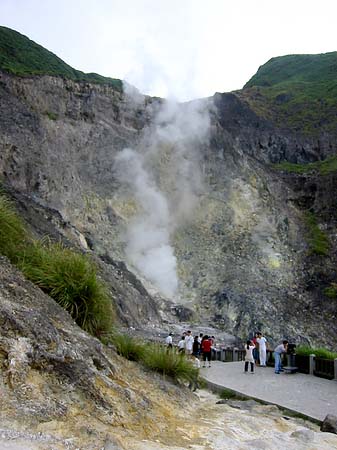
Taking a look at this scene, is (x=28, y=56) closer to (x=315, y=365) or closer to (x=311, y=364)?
(x=311, y=364)

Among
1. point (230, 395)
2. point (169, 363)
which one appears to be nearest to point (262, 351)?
point (230, 395)

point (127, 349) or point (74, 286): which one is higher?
point (74, 286)

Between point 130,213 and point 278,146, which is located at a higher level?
point 278,146

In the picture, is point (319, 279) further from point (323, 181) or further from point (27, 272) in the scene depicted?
point (27, 272)

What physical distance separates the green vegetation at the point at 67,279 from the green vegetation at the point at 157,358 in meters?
0.41

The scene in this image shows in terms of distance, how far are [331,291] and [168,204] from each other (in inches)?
586

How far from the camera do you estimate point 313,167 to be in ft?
196

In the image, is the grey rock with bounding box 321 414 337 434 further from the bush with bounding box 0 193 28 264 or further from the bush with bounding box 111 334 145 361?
the bush with bounding box 0 193 28 264

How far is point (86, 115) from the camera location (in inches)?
1705

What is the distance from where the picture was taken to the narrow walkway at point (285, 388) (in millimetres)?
9430

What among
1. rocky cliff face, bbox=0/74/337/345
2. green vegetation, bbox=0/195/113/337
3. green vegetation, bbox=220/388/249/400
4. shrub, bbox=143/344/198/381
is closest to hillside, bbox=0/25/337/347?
rocky cliff face, bbox=0/74/337/345

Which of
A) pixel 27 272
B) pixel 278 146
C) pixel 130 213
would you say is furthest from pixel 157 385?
pixel 278 146

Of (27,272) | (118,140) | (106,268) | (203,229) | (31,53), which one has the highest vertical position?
(31,53)

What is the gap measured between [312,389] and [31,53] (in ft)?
201
